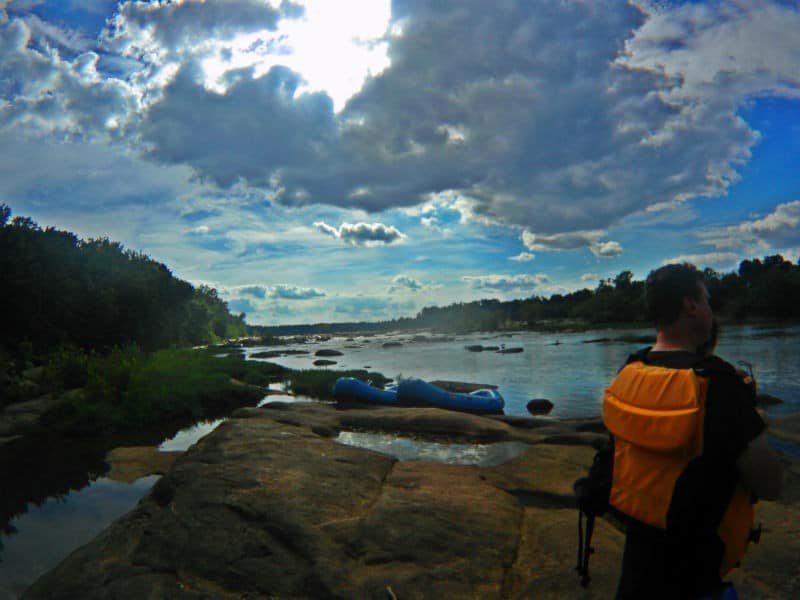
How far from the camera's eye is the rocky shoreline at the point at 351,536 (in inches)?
193

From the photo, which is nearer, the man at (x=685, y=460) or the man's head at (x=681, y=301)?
the man at (x=685, y=460)

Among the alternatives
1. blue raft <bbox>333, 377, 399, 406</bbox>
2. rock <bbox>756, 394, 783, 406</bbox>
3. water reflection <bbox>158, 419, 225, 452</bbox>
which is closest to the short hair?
water reflection <bbox>158, 419, 225, 452</bbox>

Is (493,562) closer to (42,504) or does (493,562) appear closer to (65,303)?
(42,504)

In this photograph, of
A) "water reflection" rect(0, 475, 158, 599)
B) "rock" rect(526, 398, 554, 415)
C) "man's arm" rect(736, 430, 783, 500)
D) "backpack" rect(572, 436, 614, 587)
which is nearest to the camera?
"man's arm" rect(736, 430, 783, 500)

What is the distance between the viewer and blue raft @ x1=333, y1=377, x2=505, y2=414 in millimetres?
17297

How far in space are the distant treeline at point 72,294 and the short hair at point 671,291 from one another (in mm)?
29251

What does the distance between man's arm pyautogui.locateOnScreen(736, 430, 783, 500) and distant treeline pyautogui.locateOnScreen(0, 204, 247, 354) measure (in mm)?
29693

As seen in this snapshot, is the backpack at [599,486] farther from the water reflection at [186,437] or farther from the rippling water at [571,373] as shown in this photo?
the rippling water at [571,373]

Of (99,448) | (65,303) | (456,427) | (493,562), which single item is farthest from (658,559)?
(65,303)

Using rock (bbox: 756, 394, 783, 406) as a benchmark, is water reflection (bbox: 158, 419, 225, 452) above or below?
below

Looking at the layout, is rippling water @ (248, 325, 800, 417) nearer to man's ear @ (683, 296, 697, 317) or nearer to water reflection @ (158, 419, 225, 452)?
water reflection @ (158, 419, 225, 452)

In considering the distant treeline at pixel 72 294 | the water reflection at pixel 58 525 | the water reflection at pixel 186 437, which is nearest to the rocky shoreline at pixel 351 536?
the water reflection at pixel 58 525

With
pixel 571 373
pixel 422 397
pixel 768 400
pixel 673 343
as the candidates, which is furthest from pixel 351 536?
pixel 571 373

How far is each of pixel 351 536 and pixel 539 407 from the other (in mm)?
15756
